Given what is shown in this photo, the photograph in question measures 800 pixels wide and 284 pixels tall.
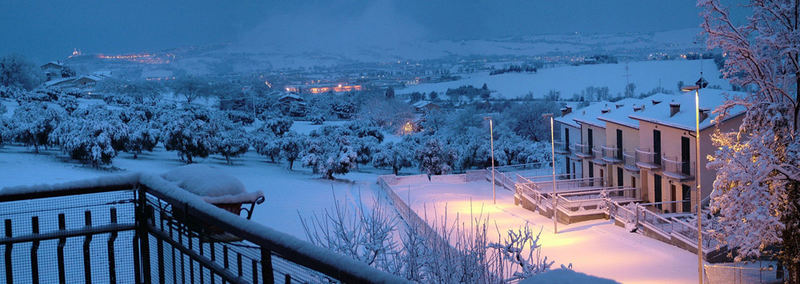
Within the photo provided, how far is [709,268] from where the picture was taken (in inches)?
614

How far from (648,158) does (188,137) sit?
2720 cm

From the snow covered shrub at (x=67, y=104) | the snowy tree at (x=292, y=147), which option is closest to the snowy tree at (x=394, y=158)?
the snowy tree at (x=292, y=147)

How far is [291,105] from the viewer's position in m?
89.0

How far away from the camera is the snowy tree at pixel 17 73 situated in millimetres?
74625

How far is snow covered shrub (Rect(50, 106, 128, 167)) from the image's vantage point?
1378 inches

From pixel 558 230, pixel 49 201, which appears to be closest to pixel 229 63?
pixel 558 230

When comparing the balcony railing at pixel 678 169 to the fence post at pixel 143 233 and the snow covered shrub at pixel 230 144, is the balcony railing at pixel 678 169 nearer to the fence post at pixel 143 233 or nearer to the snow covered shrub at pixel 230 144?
the fence post at pixel 143 233

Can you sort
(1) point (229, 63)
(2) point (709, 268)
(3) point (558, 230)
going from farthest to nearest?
1. (1) point (229, 63)
2. (3) point (558, 230)
3. (2) point (709, 268)

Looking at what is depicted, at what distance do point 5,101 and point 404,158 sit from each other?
31.4 m

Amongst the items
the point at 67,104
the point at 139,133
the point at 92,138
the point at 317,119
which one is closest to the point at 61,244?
the point at 92,138

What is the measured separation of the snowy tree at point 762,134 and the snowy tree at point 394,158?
1224 inches

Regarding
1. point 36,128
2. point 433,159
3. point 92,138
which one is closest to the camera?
point 92,138

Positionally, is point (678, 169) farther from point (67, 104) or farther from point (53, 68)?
point (53, 68)

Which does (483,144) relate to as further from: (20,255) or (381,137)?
(20,255)
